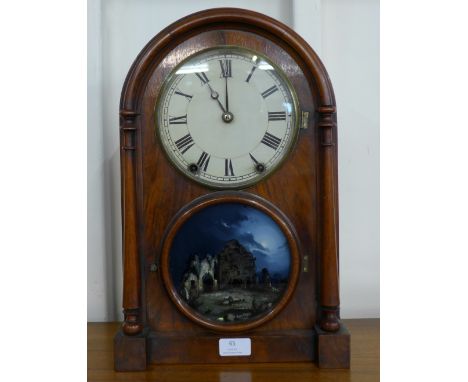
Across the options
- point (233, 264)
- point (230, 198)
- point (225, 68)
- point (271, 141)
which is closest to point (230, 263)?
point (233, 264)

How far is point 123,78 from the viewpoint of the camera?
1422 mm

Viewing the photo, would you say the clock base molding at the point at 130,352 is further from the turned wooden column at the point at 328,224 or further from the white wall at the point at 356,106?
the white wall at the point at 356,106

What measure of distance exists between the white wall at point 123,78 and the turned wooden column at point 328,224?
0.33 meters

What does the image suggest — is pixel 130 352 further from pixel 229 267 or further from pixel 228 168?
pixel 228 168

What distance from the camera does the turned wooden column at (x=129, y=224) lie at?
1101mm

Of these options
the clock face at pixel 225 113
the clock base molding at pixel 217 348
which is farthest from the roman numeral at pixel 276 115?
the clock base molding at pixel 217 348

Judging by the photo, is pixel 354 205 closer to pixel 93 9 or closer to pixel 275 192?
pixel 275 192

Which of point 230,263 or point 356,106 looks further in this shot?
point 356,106

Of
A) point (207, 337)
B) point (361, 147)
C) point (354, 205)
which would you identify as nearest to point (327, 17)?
point (361, 147)

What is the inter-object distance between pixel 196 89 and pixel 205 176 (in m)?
0.18

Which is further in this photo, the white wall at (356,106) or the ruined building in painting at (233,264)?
the white wall at (356,106)

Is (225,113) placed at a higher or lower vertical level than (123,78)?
lower

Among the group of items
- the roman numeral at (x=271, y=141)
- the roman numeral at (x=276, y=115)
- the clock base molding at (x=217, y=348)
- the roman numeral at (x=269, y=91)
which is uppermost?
the roman numeral at (x=269, y=91)

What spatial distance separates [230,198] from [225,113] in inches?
7.0
